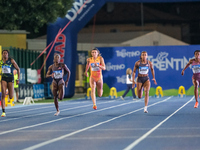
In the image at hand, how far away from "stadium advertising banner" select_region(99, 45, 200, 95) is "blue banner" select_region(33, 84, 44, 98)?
5.26 metres

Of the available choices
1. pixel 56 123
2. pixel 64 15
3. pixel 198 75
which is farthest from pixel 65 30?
pixel 56 123

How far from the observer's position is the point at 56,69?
1892cm

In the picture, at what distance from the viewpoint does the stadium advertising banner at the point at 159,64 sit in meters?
40.3

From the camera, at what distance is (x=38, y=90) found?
3681 cm

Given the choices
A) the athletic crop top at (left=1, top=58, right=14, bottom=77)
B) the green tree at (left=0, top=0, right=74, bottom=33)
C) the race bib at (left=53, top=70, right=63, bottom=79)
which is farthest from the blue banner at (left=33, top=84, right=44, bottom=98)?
the race bib at (left=53, top=70, right=63, bottom=79)

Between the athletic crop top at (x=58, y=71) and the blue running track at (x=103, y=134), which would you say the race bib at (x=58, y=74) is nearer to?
the athletic crop top at (x=58, y=71)

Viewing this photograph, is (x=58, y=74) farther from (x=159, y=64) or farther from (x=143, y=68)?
(x=159, y=64)

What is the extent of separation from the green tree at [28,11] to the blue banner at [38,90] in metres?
5.23

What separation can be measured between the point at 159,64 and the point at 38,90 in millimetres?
8770

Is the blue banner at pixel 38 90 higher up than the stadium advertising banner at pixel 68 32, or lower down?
lower down

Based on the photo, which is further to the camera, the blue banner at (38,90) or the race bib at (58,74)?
the blue banner at (38,90)

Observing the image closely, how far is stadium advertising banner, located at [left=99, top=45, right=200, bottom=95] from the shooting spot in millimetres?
40281

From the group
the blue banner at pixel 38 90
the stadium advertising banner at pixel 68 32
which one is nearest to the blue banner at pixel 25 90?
the blue banner at pixel 38 90

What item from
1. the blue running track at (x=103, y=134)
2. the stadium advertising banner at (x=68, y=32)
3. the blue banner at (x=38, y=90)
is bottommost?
the blue running track at (x=103, y=134)
